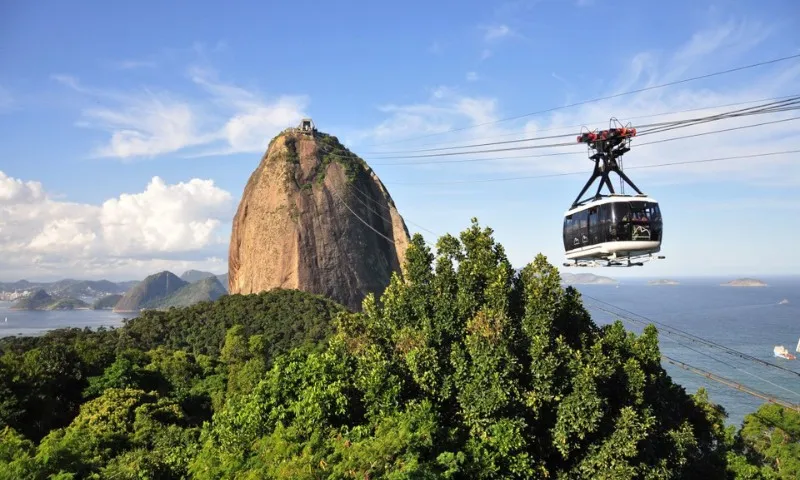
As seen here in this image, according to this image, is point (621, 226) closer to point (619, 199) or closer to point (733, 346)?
point (619, 199)

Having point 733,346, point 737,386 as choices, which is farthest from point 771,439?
point 733,346

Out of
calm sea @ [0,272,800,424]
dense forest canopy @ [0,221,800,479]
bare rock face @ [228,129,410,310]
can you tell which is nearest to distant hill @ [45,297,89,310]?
calm sea @ [0,272,800,424]

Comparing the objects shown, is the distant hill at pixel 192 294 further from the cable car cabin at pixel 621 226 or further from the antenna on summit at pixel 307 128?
the cable car cabin at pixel 621 226

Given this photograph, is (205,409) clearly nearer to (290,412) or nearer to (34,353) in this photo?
(34,353)

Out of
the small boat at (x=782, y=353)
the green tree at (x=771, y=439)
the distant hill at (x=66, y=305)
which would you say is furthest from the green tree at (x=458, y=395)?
the distant hill at (x=66, y=305)

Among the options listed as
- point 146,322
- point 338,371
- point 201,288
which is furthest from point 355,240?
point 201,288

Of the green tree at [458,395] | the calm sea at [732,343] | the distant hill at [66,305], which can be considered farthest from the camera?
the distant hill at [66,305]

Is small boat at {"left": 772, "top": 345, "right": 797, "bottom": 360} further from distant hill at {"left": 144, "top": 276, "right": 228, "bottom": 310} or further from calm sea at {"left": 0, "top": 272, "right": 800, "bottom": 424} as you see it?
distant hill at {"left": 144, "top": 276, "right": 228, "bottom": 310}

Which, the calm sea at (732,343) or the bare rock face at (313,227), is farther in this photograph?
the calm sea at (732,343)
